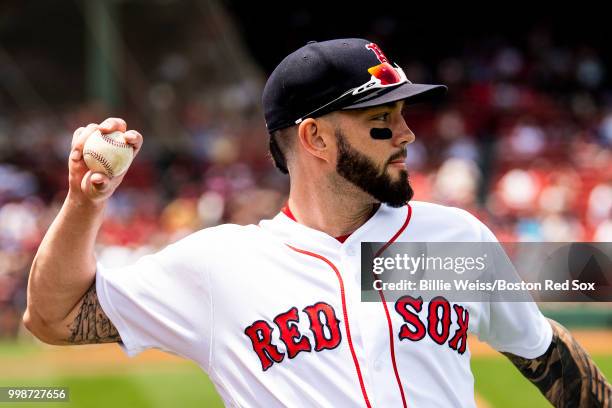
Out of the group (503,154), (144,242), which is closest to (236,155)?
(144,242)

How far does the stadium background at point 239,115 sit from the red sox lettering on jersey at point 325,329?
616 centimetres

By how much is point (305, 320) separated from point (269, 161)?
11.0 meters

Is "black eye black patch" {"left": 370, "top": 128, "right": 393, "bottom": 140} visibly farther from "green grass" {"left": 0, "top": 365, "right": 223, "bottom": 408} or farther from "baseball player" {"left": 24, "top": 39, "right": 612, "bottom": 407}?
"green grass" {"left": 0, "top": 365, "right": 223, "bottom": 408}

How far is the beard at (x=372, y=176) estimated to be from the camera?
2039 mm

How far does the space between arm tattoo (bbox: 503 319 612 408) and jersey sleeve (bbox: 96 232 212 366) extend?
30.0 inches

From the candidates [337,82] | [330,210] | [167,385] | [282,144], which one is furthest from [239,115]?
[337,82]

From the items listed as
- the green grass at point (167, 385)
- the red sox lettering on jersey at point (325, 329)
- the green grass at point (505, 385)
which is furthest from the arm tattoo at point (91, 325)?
the green grass at point (505, 385)

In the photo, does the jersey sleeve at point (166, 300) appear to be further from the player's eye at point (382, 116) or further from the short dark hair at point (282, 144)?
the player's eye at point (382, 116)

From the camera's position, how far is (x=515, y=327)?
2094mm

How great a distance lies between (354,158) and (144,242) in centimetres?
942

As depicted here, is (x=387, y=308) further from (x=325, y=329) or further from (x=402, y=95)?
(x=402, y=95)

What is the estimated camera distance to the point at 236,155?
13.3 metres

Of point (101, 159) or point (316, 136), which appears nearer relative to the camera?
point (101, 159)

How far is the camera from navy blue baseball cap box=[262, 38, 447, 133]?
203 centimetres
